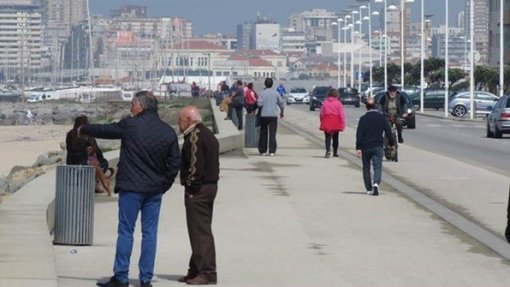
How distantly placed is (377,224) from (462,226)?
3.52 feet

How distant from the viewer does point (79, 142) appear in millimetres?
A: 23172

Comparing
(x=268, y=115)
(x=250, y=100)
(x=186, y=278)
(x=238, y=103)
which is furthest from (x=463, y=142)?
(x=186, y=278)

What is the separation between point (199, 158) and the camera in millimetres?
14602

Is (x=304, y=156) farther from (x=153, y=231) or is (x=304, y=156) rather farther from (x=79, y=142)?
(x=153, y=231)

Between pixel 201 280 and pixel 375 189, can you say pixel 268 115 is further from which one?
pixel 201 280

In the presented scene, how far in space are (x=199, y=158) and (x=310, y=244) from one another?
3778 millimetres

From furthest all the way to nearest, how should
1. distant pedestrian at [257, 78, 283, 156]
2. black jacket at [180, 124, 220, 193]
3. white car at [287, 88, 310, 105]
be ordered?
white car at [287, 88, 310, 105] → distant pedestrian at [257, 78, 283, 156] → black jacket at [180, 124, 220, 193]

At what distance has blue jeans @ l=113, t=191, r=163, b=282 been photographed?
1417cm

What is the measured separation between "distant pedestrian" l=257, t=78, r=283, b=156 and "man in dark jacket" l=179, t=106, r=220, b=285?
19435mm

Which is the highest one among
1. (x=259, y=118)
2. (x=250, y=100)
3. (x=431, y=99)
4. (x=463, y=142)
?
(x=250, y=100)

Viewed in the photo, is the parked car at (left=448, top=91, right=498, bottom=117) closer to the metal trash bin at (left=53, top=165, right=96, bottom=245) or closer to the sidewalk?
the sidewalk

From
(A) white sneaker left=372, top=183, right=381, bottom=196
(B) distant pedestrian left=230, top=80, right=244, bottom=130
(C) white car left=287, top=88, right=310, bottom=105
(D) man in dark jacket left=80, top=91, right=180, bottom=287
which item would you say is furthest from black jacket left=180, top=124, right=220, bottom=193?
(C) white car left=287, top=88, right=310, bottom=105

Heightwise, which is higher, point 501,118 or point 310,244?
point 501,118

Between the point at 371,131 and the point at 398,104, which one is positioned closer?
the point at 371,131
